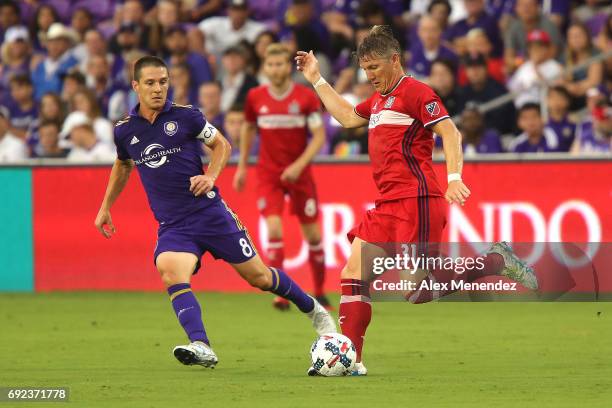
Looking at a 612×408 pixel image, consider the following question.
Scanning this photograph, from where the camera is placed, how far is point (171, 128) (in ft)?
31.2

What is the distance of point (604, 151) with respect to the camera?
51.8 feet

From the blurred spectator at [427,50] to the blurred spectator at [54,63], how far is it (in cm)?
543

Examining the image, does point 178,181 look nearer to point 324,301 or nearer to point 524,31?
point 324,301

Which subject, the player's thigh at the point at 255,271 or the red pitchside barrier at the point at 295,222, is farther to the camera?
the red pitchside barrier at the point at 295,222

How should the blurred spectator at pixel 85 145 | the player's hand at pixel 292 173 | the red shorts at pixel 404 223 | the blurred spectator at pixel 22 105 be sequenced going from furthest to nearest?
1. the blurred spectator at pixel 22 105
2. the blurred spectator at pixel 85 145
3. the player's hand at pixel 292 173
4. the red shorts at pixel 404 223

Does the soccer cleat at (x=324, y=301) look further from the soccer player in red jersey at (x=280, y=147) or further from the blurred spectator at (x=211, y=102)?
the blurred spectator at (x=211, y=102)

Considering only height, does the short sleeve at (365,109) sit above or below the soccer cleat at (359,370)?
above

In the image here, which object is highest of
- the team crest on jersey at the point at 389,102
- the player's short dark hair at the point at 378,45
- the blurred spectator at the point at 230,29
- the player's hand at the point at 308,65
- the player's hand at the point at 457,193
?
the blurred spectator at the point at 230,29

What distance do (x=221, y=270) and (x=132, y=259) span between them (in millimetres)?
1053

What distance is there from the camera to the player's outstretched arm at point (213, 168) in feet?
30.6

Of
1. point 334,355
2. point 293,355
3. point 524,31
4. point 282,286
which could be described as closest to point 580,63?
point 524,31

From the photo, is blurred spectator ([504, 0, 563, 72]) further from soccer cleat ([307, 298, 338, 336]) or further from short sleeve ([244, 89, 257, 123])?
soccer cleat ([307, 298, 338, 336])

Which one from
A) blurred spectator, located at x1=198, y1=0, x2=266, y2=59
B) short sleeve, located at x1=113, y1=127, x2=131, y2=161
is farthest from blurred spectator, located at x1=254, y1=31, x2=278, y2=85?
short sleeve, located at x1=113, y1=127, x2=131, y2=161

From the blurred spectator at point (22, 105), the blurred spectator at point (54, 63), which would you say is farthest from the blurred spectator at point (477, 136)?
the blurred spectator at point (54, 63)
